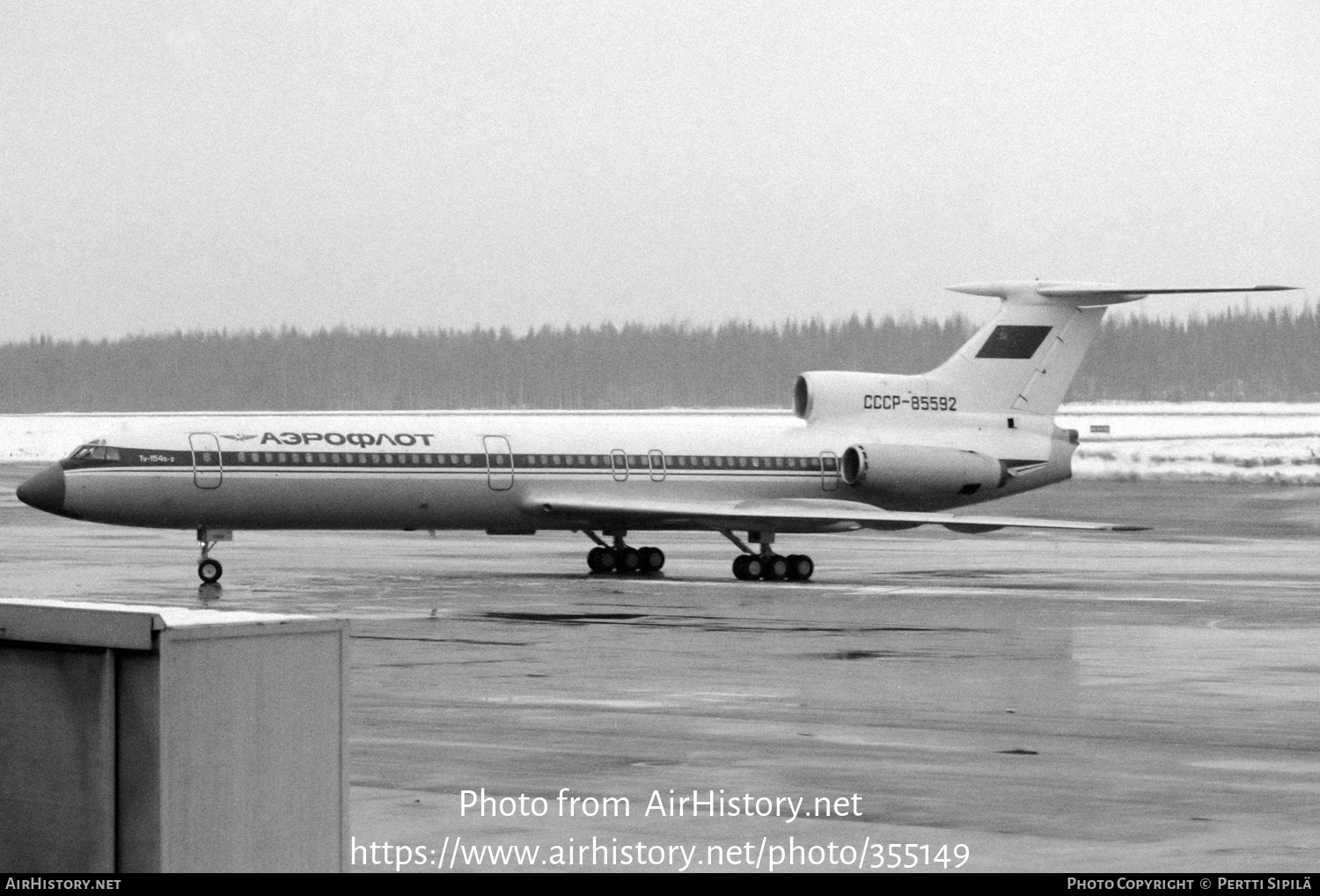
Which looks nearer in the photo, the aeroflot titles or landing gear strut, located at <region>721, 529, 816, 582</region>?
the aeroflot titles

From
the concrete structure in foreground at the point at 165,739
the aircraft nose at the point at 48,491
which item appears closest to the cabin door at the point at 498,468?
the aircraft nose at the point at 48,491

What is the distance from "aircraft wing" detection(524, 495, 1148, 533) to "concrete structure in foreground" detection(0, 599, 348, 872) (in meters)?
25.1

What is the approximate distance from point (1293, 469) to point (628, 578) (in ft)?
138

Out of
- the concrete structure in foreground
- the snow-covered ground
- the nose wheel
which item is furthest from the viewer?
the snow-covered ground

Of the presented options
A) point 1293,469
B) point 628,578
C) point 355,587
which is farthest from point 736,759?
point 1293,469

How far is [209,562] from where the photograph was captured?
3028cm

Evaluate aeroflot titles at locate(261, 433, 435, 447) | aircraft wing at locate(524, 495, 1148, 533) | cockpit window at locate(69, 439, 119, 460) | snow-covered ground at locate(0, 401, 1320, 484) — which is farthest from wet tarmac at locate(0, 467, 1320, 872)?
snow-covered ground at locate(0, 401, 1320, 484)

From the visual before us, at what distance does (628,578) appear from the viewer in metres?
32.4

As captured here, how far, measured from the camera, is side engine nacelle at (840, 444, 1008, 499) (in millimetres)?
34250

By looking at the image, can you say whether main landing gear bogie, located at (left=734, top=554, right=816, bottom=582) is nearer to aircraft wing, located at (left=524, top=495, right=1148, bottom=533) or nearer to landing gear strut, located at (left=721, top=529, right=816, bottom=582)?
landing gear strut, located at (left=721, top=529, right=816, bottom=582)

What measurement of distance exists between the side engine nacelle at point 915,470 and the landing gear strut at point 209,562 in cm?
1031

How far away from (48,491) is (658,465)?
9626mm

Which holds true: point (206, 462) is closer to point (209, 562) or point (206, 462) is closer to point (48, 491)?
point (209, 562)

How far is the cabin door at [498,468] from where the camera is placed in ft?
107
